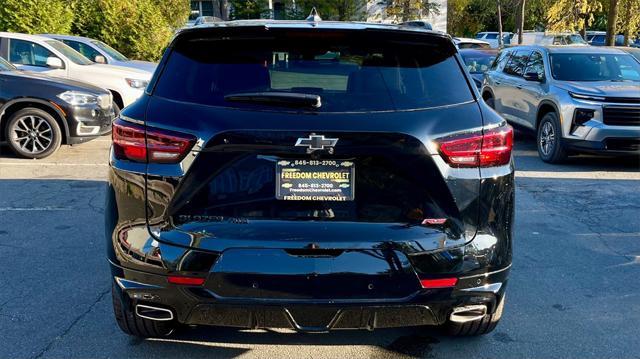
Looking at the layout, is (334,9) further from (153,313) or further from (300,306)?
(300,306)

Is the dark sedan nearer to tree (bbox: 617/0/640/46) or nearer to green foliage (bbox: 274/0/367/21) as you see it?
tree (bbox: 617/0/640/46)

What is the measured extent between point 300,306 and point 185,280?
0.57m

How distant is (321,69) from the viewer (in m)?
3.19

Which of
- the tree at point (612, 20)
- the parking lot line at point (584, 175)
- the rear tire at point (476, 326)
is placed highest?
the tree at point (612, 20)

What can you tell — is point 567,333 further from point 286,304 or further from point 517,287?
point 286,304

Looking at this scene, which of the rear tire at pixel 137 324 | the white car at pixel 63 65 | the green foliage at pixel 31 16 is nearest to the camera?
the rear tire at pixel 137 324

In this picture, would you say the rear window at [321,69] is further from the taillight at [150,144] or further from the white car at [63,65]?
the white car at [63,65]

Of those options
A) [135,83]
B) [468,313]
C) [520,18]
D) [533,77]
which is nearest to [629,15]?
[520,18]

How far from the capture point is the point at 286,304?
2.92 metres

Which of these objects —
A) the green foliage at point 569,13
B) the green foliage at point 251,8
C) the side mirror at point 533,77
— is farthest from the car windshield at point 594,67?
the green foliage at point 251,8

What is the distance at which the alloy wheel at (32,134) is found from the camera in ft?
30.7

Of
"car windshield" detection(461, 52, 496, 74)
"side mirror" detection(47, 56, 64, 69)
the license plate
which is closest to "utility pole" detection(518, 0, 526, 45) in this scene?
"car windshield" detection(461, 52, 496, 74)

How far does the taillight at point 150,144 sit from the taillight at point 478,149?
1.24 metres

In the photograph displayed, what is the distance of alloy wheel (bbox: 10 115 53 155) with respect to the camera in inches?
368
